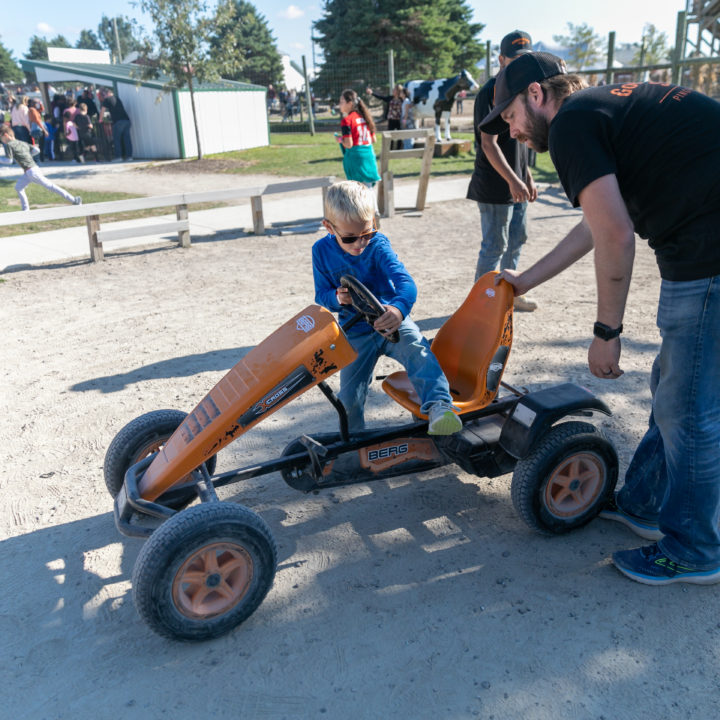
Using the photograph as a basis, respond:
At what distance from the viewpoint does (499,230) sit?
5.24 metres

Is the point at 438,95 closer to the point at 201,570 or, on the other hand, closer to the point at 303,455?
the point at 303,455

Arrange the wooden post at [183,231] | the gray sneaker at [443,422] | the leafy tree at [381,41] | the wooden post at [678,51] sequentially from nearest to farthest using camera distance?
the gray sneaker at [443,422] → the wooden post at [183,231] → the wooden post at [678,51] → the leafy tree at [381,41]

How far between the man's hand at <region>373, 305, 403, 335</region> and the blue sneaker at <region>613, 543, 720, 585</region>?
1333mm

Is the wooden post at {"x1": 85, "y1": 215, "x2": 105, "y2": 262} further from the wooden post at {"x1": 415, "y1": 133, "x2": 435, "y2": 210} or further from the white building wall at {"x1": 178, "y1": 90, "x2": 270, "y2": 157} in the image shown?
the white building wall at {"x1": 178, "y1": 90, "x2": 270, "y2": 157}

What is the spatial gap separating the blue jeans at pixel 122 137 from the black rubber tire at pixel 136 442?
66.4 ft

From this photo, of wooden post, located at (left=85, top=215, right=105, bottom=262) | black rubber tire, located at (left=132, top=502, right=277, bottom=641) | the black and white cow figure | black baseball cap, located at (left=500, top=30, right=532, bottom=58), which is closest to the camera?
black rubber tire, located at (left=132, top=502, right=277, bottom=641)

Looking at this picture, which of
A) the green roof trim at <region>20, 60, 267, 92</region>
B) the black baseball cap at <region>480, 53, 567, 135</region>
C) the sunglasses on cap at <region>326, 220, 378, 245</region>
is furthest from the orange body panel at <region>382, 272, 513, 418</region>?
the green roof trim at <region>20, 60, 267, 92</region>

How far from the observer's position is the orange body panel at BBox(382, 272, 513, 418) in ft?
9.95

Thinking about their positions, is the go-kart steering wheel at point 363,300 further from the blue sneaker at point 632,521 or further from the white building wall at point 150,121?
the white building wall at point 150,121

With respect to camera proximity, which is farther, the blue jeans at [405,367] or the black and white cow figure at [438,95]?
the black and white cow figure at [438,95]

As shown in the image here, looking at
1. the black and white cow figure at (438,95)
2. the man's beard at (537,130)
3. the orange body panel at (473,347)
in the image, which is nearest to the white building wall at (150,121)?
the black and white cow figure at (438,95)

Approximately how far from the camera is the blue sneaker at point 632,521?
2.93 m

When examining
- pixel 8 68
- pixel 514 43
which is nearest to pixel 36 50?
pixel 8 68

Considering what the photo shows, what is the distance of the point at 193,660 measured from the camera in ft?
7.73
